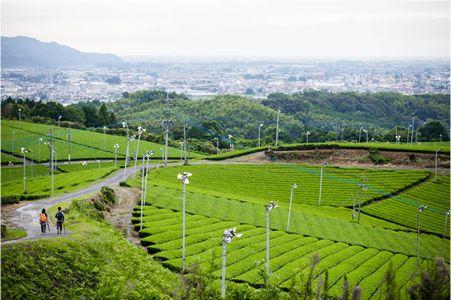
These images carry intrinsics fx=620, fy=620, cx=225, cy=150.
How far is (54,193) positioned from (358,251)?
22714 mm

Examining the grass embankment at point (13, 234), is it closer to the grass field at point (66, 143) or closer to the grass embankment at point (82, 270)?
the grass embankment at point (82, 270)

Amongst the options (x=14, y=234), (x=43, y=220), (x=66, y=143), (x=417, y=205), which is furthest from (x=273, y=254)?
(x=66, y=143)

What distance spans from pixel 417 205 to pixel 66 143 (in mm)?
49859

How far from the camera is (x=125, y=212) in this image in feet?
145

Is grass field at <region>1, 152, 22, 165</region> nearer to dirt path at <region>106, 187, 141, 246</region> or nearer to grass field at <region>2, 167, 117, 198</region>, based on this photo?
grass field at <region>2, 167, 117, 198</region>

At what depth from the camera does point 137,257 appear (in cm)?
2997

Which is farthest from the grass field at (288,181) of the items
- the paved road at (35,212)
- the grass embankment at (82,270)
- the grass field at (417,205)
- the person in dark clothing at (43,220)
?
the person in dark clothing at (43,220)

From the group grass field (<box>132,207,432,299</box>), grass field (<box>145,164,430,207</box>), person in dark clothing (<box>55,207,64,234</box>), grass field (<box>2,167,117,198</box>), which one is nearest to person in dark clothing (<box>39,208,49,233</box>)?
person in dark clothing (<box>55,207,64,234</box>)

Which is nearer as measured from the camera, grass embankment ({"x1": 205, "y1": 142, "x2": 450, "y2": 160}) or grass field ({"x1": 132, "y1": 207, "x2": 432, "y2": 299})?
grass field ({"x1": 132, "y1": 207, "x2": 432, "y2": 299})

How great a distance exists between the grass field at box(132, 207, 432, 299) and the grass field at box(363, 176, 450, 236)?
12.0 meters

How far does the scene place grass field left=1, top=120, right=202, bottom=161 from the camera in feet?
269

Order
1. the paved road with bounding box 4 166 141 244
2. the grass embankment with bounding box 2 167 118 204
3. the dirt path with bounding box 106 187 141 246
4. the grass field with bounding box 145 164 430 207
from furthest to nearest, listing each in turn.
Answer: the grass field with bounding box 145 164 430 207 → the grass embankment with bounding box 2 167 118 204 → the dirt path with bounding box 106 187 141 246 → the paved road with bounding box 4 166 141 244

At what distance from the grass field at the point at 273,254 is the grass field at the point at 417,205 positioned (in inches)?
474

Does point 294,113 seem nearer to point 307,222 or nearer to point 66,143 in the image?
point 66,143
